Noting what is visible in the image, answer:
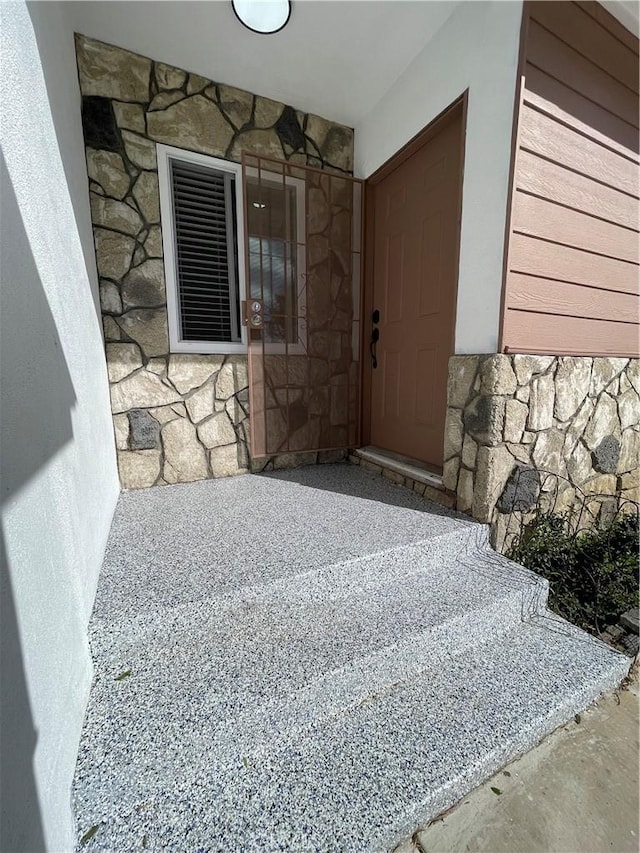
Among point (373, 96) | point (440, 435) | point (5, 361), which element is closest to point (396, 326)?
point (440, 435)

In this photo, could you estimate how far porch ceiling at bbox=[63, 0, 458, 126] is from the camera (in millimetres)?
1886

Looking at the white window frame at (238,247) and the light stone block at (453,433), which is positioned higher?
the white window frame at (238,247)

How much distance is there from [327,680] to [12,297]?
135 cm

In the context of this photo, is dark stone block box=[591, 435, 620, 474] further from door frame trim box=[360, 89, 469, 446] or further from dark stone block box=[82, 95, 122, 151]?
dark stone block box=[82, 95, 122, 151]

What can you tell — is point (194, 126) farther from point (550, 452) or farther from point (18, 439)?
point (550, 452)

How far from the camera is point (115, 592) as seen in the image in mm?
1312

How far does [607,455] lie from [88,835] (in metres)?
3.01

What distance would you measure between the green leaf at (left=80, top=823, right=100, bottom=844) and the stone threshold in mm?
1876

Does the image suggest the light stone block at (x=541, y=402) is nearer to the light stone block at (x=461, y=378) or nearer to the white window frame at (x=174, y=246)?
the light stone block at (x=461, y=378)

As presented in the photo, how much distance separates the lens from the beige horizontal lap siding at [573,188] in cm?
172

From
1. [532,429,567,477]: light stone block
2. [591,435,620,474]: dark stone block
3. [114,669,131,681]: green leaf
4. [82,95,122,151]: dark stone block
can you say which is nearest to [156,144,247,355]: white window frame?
[82,95,122,151]: dark stone block

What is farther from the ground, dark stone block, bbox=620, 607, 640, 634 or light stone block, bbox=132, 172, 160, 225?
light stone block, bbox=132, 172, 160, 225

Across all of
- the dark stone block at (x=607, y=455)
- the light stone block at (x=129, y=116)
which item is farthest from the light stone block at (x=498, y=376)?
the light stone block at (x=129, y=116)

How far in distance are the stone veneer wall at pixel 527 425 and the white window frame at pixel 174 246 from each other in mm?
A: 1606
